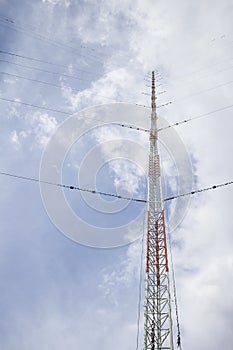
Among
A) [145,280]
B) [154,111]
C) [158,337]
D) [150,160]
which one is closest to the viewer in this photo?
[158,337]

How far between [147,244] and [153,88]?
2100 centimetres

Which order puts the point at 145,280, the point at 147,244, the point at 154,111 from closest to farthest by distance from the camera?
the point at 145,280
the point at 147,244
the point at 154,111

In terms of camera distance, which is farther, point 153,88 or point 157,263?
point 153,88

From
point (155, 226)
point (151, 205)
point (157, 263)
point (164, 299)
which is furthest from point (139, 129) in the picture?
point (164, 299)

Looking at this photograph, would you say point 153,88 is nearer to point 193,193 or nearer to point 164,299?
point 193,193

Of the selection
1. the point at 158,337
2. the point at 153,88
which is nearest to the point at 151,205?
the point at 158,337

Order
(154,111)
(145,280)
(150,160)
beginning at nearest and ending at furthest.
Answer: (145,280), (150,160), (154,111)

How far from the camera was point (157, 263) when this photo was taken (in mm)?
27594

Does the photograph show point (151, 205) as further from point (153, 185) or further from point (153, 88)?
point (153, 88)

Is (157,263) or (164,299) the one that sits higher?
(157,263)

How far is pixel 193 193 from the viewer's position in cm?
2500

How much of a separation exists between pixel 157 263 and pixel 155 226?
12.0 feet

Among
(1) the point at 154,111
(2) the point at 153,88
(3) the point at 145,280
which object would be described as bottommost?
(3) the point at 145,280

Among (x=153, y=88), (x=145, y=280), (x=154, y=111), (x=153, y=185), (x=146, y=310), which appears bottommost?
(x=146, y=310)
